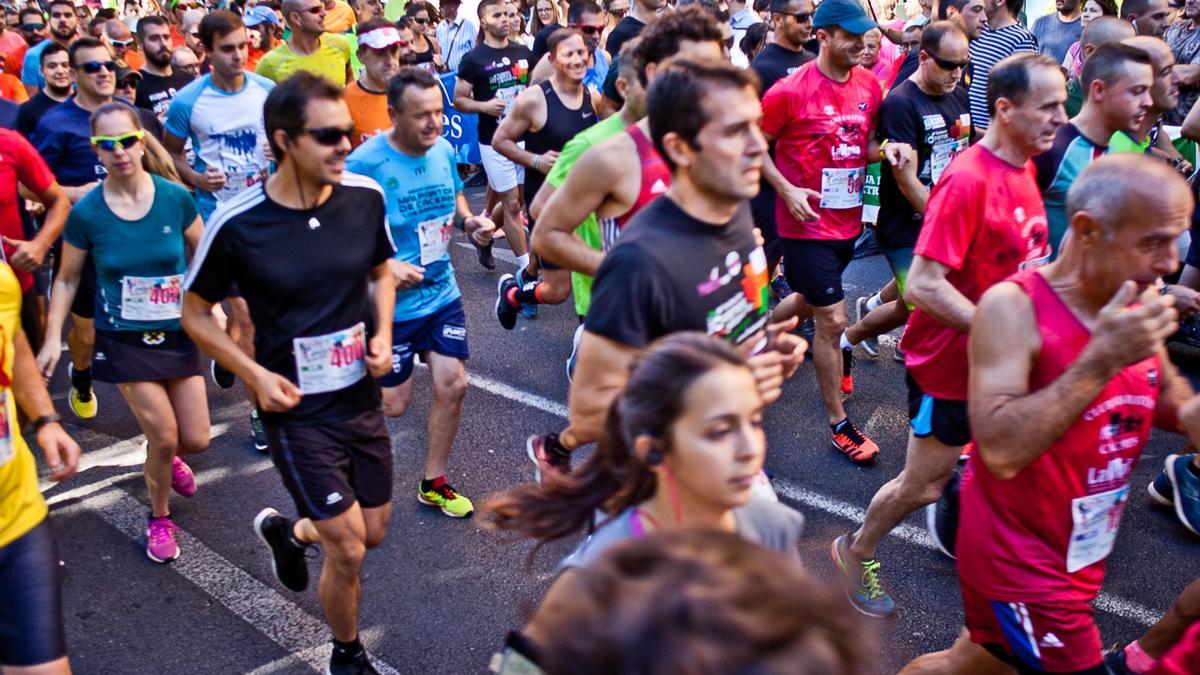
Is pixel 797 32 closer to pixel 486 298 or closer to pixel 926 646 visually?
pixel 486 298

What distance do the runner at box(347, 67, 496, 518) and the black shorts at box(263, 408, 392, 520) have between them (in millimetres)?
1143

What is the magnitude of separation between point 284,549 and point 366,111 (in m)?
4.08

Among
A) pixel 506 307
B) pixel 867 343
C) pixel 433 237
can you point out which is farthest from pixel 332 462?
pixel 867 343

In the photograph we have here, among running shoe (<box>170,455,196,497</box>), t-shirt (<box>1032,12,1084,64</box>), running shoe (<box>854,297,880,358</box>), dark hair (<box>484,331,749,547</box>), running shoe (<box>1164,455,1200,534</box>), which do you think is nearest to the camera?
dark hair (<box>484,331,749,547</box>)

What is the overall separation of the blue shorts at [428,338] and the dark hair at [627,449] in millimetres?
2797

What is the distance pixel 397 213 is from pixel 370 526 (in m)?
1.65

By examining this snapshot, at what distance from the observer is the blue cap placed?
574 cm

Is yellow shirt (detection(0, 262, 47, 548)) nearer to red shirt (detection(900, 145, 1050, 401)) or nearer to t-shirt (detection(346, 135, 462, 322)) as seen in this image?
t-shirt (detection(346, 135, 462, 322))

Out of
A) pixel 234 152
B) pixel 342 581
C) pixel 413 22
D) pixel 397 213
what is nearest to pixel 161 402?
pixel 397 213

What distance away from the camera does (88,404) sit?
6645mm

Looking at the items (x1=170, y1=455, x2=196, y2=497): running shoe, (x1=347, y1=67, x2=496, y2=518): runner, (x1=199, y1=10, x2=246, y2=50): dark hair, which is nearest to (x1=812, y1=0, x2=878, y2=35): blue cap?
(x1=347, y1=67, x2=496, y2=518): runner

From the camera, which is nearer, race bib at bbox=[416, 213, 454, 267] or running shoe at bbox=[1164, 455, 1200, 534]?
running shoe at bbox=[1164, 455, 1200, 534]

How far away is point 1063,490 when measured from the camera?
284cm

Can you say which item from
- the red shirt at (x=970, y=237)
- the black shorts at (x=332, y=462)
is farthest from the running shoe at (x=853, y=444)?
the black shorts at (x=332, y=462)
